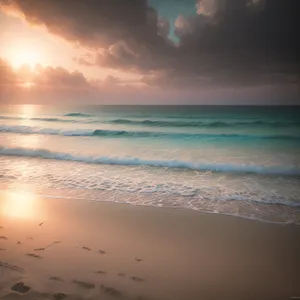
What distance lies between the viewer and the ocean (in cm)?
239

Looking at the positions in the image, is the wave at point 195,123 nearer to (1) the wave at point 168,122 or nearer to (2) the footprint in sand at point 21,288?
(1) the wave at point 168,122

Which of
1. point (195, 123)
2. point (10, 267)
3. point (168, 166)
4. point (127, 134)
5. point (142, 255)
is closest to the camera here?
point (10, 267)

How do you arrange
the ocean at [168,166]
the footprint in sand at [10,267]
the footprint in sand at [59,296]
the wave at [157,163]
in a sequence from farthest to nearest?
the wave at [157,163] < the ocean at [168,166] < the footprint in sand at [10,267] < the footprint in sand at [59,296]

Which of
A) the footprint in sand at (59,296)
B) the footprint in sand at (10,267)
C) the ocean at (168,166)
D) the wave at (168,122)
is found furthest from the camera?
the wave at (168,122)

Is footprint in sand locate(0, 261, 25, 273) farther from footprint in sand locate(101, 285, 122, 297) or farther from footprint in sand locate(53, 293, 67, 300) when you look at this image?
footprint in sand locate(101, 285, 122, 297)

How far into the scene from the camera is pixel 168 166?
3672 millimetres

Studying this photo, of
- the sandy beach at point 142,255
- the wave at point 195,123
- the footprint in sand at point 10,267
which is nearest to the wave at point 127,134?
the wave at point 195,123

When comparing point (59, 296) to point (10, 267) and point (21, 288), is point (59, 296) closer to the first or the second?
point (21, 288)

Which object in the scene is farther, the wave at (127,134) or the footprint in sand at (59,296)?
the wave at (127,134)

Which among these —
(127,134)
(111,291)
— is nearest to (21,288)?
(111,291)

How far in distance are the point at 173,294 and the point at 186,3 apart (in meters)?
3.56

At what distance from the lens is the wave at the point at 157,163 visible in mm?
3381

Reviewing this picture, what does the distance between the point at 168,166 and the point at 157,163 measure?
180mm

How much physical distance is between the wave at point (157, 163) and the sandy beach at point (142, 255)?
1.56 meters
